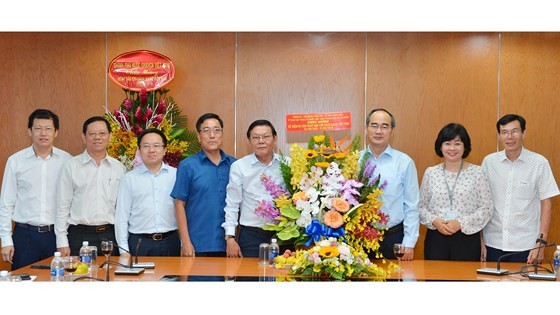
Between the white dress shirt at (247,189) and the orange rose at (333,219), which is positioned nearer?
the orange rose at (333,219)

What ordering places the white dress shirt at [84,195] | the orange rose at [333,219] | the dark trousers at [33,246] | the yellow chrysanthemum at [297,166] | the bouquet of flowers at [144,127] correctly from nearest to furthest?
the orange rose at [333,219] → the yellow chrysanthemum at [297,166] → the white dress shirt at [84,195] → the dark trousers at [33,246] → the bouquet of flowers at [144,127]

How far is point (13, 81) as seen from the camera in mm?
6348

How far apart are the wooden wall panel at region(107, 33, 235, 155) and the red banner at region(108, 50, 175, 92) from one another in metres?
0.18

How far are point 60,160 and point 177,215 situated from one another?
1.21 metres

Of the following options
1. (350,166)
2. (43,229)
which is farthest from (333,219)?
(43,229)

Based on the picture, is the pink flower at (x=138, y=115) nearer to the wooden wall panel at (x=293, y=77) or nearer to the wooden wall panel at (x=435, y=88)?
the wooden wall panel at (x=293, y=77)

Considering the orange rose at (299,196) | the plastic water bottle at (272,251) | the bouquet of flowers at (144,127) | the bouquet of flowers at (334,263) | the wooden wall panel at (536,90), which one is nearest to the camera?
the bouquet of flowers at (334,263)

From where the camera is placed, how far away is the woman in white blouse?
424 centimetres

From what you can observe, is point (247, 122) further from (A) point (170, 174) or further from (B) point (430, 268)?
(B) point (430, 268)

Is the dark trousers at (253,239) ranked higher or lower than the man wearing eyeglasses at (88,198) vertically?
lower

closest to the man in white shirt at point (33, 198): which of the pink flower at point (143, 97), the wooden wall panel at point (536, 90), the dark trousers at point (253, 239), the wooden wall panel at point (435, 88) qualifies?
the pink flower at point (143, 97)

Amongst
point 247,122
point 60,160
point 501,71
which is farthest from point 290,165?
point 501,71

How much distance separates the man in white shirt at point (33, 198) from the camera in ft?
15.3

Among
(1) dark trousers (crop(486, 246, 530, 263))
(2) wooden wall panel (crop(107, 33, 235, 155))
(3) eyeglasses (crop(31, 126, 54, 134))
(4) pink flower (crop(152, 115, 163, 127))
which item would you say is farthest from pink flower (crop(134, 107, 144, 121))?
(1) dark trousers (crop(486, 246, 530, 263))
